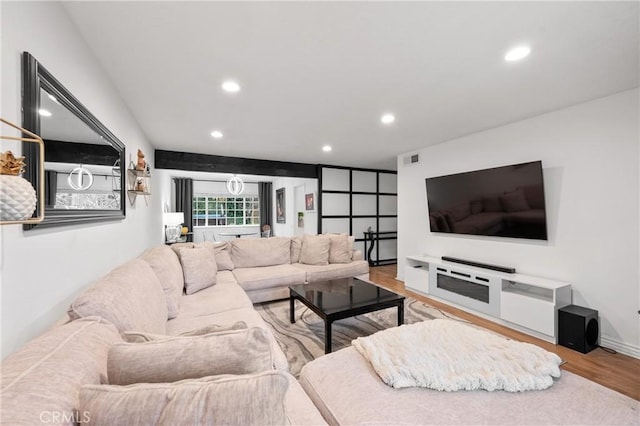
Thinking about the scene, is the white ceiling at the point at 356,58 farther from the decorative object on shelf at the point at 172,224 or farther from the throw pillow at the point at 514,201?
the decorative object on shelf at the point at 172,224

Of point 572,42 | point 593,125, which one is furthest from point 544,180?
point 572,42

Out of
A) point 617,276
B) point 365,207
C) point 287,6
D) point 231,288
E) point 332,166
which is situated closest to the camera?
point 287,6

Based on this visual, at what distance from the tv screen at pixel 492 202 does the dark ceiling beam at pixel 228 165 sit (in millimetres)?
2652

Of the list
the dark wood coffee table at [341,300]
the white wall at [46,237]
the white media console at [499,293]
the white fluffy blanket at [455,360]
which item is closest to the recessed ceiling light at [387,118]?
the dark wood coffee table at [341,300]

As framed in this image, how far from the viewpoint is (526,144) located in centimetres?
305

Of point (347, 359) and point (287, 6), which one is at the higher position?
point (287, 6)

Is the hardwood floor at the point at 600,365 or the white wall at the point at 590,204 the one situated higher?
the white wall at the point at 590,204

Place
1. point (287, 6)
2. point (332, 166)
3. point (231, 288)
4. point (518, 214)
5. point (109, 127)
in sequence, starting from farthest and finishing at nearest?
1. point (332, 166)
2. point (518, 214)
3. point (231, 288)
4. point (109, 127)
5. point (287, 6)

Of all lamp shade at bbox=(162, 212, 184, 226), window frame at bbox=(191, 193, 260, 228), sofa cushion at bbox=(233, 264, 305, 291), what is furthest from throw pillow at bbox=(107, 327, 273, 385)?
window frame at bbox=(191, 193, 260, 228)

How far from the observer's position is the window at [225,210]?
27.5 feet

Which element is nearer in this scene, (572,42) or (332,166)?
(572,42)

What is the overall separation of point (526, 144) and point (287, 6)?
10.1 feet

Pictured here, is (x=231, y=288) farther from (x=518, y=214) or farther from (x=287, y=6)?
(x=518, y=214)

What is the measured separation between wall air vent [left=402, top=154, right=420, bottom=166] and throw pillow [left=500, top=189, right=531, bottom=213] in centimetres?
158
